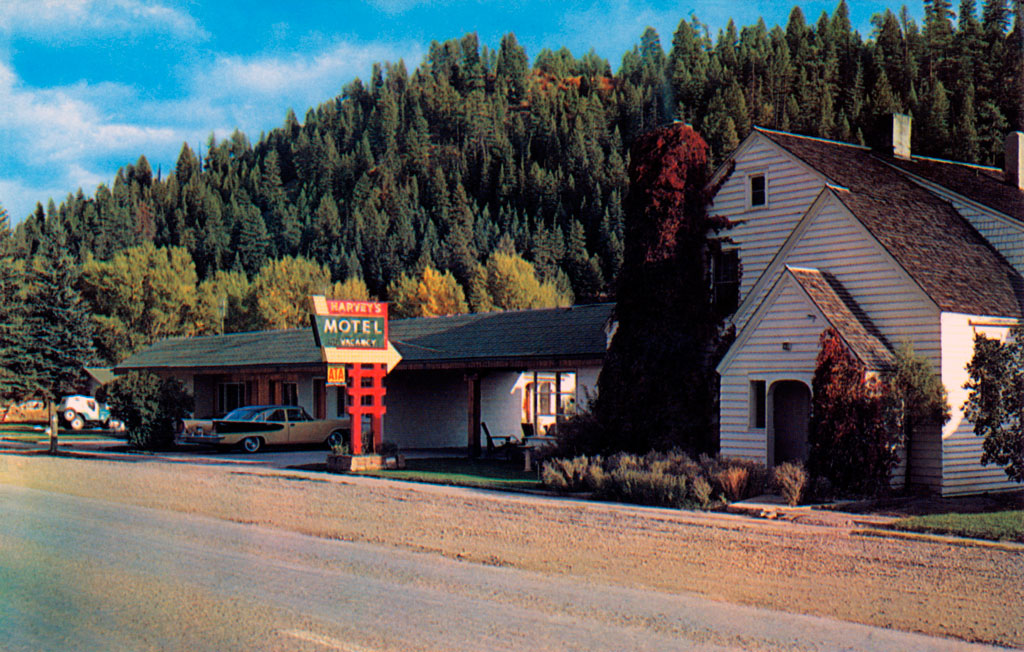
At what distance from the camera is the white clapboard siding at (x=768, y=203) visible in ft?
70.7

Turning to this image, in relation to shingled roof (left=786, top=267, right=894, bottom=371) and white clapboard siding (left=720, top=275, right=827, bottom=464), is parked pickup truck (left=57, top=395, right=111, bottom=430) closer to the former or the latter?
white clapboard siding (left=720, top=275, right=827, bottom=464)

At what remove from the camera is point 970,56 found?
106750 millimetres

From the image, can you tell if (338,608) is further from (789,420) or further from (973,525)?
(789,420)

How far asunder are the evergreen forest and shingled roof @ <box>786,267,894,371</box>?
4675 cm

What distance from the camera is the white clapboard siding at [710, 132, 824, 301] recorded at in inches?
848

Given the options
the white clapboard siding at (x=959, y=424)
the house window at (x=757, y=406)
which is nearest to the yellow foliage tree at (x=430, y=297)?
the house window at (x=757, y=406)

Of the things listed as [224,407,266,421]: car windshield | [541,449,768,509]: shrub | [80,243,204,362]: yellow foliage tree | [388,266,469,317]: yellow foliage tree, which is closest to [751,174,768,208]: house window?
[541,449,768,509]: shrub

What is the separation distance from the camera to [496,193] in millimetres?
171375

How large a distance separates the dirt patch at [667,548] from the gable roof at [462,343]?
8.02 metres

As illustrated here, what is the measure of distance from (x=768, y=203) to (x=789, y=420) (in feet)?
17.8

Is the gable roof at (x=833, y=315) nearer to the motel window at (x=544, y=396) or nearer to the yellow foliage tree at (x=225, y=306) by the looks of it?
the motel window at (x=544, y=396)

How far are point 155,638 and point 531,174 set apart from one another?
161210 mm

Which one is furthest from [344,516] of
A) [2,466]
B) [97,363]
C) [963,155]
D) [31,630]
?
[963,155]

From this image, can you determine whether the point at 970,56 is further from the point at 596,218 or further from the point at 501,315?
the point at 501,315
